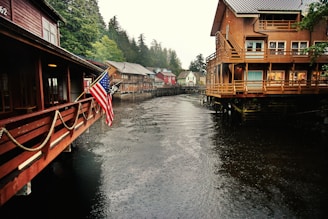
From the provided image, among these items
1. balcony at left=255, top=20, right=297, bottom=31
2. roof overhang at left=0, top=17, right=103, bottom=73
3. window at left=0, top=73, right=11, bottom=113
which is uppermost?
balcony at left=255, top=20, right=297, bottom=31

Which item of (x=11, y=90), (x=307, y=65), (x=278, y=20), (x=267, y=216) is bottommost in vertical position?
(x=267, y=216)

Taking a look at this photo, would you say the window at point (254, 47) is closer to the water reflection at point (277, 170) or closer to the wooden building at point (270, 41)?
the wooden building at point (270, 41)

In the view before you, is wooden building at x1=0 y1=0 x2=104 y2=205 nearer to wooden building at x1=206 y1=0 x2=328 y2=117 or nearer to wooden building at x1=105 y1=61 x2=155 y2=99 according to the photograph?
wooden building at x1=206 y1=0 x2=328 y2=117

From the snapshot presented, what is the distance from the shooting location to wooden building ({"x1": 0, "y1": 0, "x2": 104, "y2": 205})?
13.6 feet

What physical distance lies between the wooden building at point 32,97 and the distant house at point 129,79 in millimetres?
38741

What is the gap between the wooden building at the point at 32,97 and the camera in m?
4.14

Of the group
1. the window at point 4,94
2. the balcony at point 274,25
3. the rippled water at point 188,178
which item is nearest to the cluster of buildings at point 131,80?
the balcony at point 274,25

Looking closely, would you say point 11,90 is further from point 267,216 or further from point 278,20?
point 278,20

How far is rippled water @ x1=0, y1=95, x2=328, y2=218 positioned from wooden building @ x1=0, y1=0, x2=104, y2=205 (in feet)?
Result: 7.57

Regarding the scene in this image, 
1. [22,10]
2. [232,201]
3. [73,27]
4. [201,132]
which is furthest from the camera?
[73,27]

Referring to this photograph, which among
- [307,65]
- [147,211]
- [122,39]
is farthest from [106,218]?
[122,39]

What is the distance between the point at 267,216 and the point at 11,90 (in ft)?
33.5

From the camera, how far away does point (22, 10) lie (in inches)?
421

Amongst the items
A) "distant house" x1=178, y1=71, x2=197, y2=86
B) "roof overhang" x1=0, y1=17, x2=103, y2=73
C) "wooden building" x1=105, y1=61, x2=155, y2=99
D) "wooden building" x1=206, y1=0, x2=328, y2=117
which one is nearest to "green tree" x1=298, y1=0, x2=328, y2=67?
"wooden building" x1=206, y1=0, x2=328, y2=117
